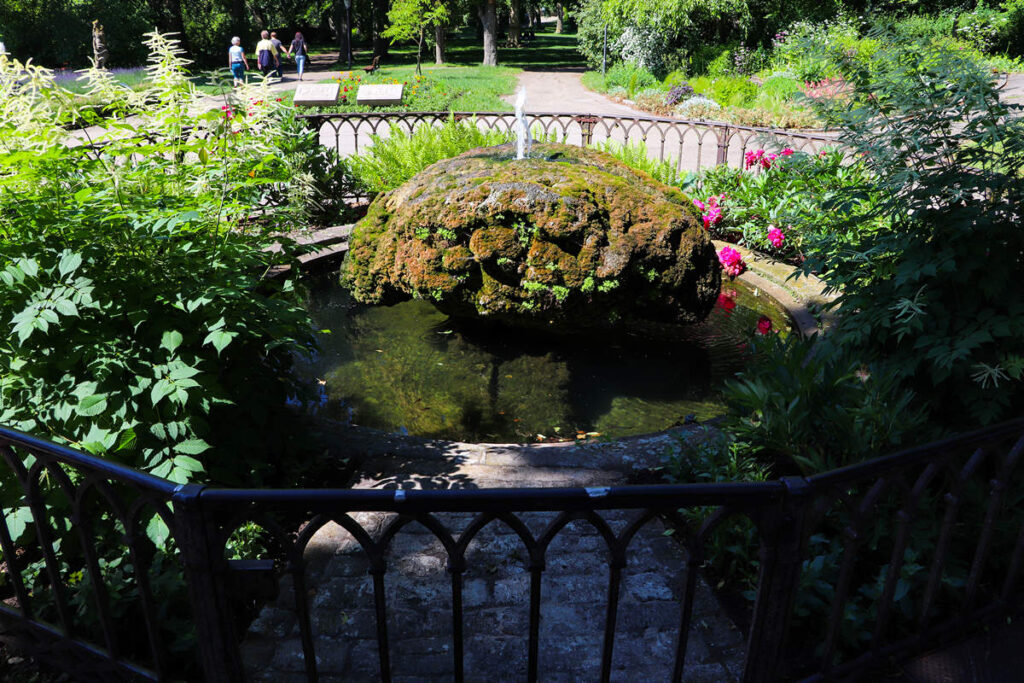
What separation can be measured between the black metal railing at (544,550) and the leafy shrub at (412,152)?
5.53 m

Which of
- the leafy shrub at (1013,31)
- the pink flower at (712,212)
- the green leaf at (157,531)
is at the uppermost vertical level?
the leafy shrub at (1013,31)

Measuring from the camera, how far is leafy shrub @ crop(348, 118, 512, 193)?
8.16m

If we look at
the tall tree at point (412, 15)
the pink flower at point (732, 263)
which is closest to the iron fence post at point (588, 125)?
the pink flower at point (732, 263)

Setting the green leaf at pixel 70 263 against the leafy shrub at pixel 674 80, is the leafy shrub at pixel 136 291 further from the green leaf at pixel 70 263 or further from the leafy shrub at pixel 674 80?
the leafy shrub at pixel 674 80

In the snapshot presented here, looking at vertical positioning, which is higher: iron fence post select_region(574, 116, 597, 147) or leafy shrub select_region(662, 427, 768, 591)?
iron fence post select_region(574, 116, 597, 147)

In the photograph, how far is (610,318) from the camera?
17.6 feet

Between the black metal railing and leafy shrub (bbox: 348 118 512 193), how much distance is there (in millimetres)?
5529

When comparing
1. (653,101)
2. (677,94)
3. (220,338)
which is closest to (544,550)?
(220,338)

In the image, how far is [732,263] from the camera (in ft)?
23.1

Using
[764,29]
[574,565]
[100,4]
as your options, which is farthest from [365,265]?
[100,4]

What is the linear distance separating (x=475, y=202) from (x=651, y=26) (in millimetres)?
22050

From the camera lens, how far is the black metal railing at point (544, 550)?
1.62m

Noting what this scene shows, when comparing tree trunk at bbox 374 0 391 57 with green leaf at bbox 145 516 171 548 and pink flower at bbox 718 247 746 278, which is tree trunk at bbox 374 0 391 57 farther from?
green leaf at bbox 145 516 171 548

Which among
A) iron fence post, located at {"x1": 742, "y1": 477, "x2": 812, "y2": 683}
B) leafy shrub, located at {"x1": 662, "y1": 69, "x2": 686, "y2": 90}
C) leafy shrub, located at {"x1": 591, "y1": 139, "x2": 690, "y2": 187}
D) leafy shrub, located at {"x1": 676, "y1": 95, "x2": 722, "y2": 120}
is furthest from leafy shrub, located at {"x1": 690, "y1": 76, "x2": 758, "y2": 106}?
iron fence post, located at {"x1": 742, "y1": 477, "x2": 812, "y2": 683}
